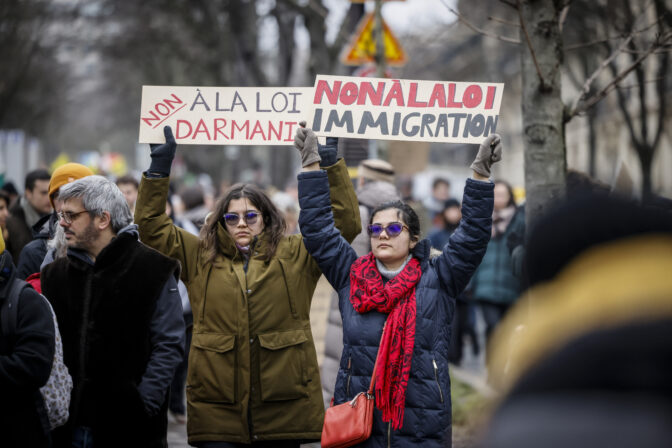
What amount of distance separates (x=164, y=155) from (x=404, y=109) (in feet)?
4.45

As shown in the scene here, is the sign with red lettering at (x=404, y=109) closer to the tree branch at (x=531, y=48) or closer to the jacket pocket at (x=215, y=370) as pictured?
the tree branch at (x=531, y=48)

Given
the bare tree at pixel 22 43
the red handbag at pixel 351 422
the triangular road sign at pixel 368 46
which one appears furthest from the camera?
the bare tree at pixel 22 43

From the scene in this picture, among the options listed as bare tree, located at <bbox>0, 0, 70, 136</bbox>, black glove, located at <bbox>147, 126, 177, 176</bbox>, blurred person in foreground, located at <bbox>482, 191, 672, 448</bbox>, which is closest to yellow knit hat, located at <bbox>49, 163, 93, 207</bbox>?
black glove, located at <bbox>147, 126, 177, 176</bbox>

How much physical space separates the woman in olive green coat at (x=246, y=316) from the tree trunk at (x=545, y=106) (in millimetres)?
1653

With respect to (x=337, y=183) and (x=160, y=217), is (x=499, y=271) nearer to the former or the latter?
(x=337, y=183)

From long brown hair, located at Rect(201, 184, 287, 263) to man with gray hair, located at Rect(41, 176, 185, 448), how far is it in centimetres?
46

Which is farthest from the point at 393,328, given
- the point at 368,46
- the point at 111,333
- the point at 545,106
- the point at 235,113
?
the point at 368,46

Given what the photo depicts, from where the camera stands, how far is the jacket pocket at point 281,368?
14.1 ft

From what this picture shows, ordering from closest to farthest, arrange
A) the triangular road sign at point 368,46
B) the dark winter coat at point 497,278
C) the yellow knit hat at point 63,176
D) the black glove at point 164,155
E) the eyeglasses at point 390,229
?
the eyeglasses at point 390,229 → the black glove at point 164,155 → the yellow knit hat at point 63,176 → the dark winter coat at point 497,278 → the triangular road sign at point 368,46

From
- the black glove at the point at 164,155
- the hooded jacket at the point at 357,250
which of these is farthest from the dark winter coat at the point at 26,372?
the hooded jacket at the point at 357,250

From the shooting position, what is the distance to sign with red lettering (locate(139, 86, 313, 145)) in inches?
194

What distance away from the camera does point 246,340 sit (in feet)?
14.2

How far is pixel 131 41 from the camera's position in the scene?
28.2 meters

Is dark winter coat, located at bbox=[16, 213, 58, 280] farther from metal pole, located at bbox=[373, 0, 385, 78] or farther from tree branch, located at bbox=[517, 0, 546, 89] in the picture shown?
metal pole, located at bbox=[373, 0, 385, 78]
